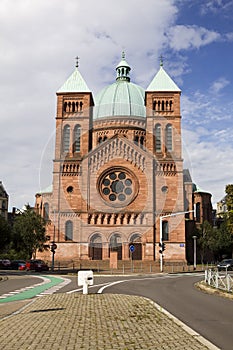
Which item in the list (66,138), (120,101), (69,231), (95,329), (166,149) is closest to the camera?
(95,329)

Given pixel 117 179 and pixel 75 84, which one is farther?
pixel 75 84

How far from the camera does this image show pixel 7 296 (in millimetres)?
17797

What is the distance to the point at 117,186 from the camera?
55625 mm

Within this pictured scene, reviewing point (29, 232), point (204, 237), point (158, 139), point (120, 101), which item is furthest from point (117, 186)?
point (204, 237)

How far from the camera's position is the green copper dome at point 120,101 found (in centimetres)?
6269

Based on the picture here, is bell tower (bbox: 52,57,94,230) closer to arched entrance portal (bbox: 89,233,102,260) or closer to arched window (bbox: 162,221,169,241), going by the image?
arched entrance portal (bbox: 89,233,102,260)

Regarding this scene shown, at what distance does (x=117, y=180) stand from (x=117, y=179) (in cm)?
15

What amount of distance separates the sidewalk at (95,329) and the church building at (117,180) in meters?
39.3

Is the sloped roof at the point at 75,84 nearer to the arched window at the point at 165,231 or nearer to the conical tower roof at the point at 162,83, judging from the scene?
the conical tower roof at the point at 162,83

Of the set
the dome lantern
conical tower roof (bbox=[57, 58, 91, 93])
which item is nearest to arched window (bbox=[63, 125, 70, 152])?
conical tower roof (bbox=[57, 58, 91, 93])

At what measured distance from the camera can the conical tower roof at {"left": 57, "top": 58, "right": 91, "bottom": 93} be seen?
2335 inches

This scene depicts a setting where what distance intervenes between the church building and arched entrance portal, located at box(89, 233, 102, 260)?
0.43 ft

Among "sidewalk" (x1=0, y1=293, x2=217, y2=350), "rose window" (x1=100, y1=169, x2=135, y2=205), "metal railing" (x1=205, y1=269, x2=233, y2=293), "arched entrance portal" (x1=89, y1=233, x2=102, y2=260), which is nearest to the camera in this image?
"sidewalk" (x1=0, y1=293, x2=217, y2=350)

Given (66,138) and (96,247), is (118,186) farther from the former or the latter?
(66,138)
